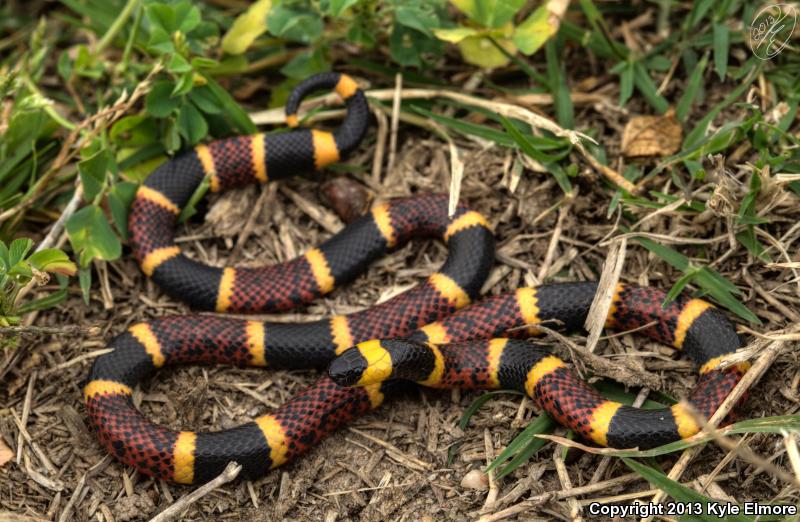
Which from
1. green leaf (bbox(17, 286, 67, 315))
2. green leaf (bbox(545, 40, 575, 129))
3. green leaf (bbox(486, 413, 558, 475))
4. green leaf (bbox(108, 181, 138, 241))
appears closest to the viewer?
green leaf (bbox(486, 413, 558, 475))

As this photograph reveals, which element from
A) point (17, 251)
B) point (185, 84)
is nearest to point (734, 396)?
point (185, 84)

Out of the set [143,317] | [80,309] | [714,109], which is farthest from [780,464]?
[80,309]

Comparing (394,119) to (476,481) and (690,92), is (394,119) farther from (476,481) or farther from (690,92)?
(476,481)

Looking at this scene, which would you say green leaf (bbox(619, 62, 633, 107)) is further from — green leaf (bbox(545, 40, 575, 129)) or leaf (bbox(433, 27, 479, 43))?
leaf (bbox(433, 27, 479, 43))

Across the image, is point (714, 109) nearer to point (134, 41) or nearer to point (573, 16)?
point (573, 16)

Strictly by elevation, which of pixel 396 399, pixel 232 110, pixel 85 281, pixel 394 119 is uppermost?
pixel 232 110

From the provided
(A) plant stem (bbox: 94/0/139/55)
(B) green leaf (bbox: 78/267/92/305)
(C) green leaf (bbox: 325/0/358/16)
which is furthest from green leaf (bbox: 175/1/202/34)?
(B) green leaf (bbox: 78/267/92/305)
